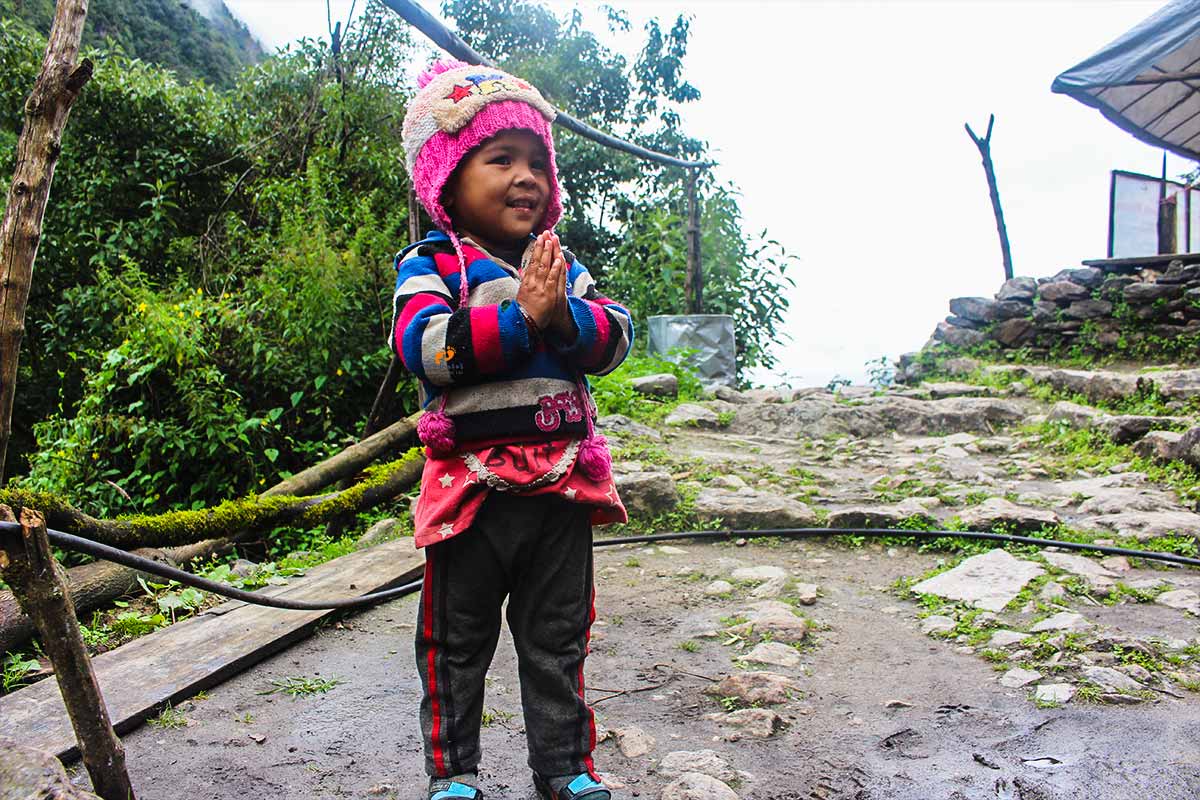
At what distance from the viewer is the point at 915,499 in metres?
4.06

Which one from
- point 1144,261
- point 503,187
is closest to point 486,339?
point 503,187

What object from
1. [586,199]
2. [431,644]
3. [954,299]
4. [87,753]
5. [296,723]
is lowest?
[296,723]

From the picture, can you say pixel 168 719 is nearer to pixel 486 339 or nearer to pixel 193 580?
pixel 193 580

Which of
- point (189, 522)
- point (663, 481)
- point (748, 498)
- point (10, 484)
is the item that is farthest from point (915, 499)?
point (10, 484)

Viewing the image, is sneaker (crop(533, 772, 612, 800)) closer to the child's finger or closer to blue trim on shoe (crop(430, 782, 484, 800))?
blue trim on shoe (crop(430, 782, 484, 800))

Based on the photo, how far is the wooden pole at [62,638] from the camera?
1.46 metres

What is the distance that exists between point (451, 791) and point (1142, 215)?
11.6 m

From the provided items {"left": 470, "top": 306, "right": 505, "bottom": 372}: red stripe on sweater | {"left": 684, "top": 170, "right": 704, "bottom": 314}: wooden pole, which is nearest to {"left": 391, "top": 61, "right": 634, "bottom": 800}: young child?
{"left": 470, "top": 306, "right": 505, "bottom": 372}: red stripe on sweater

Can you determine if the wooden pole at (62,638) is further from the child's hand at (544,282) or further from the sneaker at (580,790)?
the child's hand at (544,282)

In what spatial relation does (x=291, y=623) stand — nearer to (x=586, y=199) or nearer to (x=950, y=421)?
(x=950, y=421)

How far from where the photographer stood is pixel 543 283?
5.17 feet

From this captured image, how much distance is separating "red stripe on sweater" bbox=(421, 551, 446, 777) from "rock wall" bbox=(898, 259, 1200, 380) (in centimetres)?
830

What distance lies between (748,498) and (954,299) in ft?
22.5

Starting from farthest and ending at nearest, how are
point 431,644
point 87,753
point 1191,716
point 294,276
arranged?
point 294,276 → point 1191,716 → point 431,644 → point 87,753
